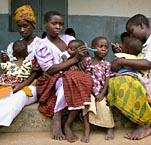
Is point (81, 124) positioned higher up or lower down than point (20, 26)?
lower down

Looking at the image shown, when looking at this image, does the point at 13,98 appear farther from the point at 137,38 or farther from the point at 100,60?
the point at 137,38

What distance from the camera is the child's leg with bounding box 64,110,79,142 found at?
309cm

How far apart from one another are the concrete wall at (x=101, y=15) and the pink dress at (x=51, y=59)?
239 centimetres

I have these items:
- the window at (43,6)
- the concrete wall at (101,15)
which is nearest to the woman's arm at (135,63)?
the concrete wall at (101,15)

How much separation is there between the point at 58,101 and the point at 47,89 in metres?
0.22

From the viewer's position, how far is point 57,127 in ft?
10.3

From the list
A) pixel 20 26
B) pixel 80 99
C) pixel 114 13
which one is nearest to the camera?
pixel 80 99

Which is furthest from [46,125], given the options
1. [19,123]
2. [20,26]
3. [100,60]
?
[20,26]

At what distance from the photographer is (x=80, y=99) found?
3.09 m

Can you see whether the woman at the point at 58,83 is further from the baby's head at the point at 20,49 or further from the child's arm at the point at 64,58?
the baby's head at the point at 20,49

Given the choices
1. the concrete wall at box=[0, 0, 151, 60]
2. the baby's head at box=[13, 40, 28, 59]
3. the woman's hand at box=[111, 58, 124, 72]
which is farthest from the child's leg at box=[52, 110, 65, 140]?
the concrete wall at box=[0, 0, 151, 60]

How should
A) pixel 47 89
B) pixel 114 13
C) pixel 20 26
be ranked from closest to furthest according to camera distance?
pixel 47 89 → pixel 20 26 → pixel 114 13

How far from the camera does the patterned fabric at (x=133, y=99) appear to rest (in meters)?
3.13

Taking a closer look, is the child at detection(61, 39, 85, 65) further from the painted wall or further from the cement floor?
the painted wall
